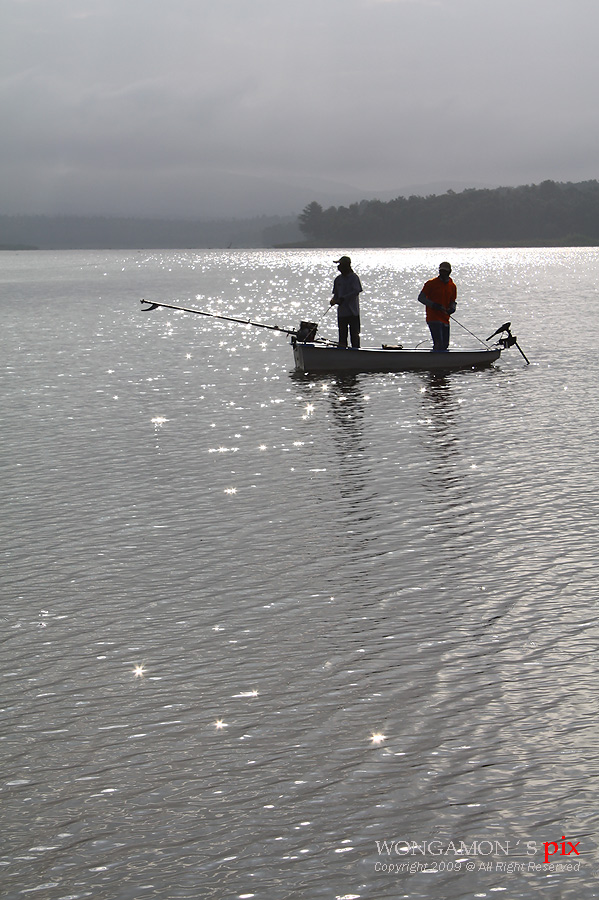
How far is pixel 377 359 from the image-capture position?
24047mm

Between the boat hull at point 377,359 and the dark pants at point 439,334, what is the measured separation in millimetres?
197

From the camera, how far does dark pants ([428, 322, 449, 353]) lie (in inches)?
934

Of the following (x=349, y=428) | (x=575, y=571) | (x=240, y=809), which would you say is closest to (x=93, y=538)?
(x=575, y=571)

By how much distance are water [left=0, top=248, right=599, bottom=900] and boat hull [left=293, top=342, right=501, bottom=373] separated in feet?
22.6

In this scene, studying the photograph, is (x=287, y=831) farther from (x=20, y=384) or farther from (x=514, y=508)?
(x=20, y=384)

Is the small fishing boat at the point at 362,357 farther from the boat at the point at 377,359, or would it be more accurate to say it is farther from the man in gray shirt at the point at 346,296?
the man in gray shirt at the point at 346,296

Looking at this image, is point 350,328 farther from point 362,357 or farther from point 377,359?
point 377,359

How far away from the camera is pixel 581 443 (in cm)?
1478

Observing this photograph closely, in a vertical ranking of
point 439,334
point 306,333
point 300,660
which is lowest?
point 300,660

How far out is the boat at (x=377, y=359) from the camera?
23.6m

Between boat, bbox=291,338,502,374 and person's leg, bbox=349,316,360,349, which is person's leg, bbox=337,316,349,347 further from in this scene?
boat, bbox=291,338,502,374

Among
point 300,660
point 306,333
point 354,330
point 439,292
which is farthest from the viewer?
point 354,330

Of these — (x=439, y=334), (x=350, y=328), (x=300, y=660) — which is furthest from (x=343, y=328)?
(x=300, y=660)

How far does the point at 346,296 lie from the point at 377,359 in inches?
70.4
